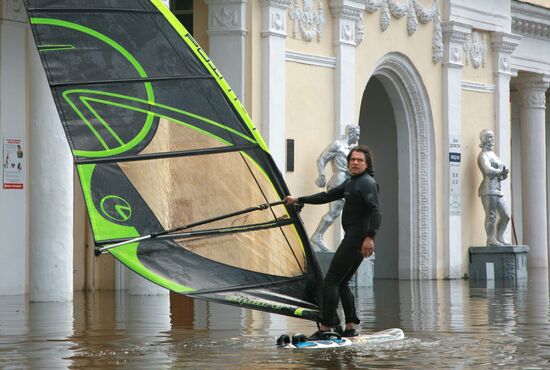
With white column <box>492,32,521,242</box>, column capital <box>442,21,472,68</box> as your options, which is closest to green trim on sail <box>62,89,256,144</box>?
column capital <box>442,21,472,68</box>

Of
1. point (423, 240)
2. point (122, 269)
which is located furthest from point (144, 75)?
point (423, 240)

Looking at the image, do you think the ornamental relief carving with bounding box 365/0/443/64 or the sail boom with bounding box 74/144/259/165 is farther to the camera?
the ornamental relief carving with bounding box 365/0/443/64

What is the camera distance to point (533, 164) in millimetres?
35094

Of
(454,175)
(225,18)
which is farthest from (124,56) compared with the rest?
(454,175)

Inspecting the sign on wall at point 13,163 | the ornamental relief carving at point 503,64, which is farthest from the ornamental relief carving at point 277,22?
the ornamental relief carving at point 503,64

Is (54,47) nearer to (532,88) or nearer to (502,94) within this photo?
(502,94)

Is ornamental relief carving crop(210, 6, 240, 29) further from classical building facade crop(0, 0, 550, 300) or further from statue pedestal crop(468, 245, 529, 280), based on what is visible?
statue pedestal crop(468, 245, 529, 280)

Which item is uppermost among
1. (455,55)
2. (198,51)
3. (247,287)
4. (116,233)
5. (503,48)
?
(503,48)

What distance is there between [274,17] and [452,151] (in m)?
7.17

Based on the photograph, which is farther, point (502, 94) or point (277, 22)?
point (502, 94)

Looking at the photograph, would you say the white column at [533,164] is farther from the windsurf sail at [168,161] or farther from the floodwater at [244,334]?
the windsurf sail at [168,161]

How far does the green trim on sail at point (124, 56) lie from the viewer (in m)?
10.5

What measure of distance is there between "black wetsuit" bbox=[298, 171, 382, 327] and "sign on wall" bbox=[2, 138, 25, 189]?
1120 cm

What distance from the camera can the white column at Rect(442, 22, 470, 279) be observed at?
3025 centimetres
